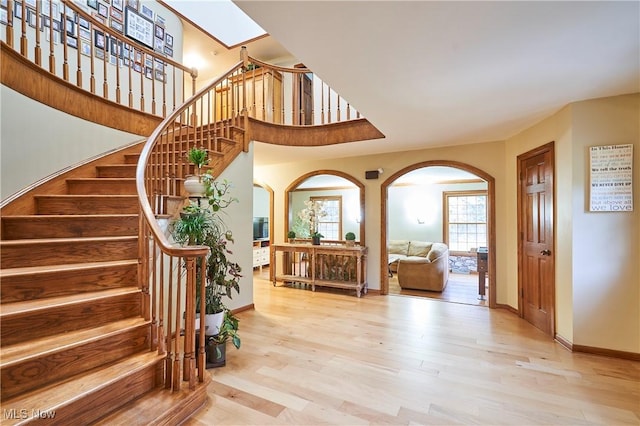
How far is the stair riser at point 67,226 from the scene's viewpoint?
239cm

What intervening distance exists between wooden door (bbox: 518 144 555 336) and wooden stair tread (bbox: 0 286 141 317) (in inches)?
156

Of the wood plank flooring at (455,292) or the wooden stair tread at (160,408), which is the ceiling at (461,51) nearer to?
the wooden stair tread at (160,408)

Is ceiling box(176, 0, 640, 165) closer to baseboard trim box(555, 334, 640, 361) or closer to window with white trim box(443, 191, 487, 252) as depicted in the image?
baseboard trim box(555, 334, 640, 361)

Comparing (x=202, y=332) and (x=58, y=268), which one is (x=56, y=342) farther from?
(x=202, y=332)

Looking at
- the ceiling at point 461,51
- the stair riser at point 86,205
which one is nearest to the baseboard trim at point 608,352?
the ceiling at point 461,51

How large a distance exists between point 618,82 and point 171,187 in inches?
158

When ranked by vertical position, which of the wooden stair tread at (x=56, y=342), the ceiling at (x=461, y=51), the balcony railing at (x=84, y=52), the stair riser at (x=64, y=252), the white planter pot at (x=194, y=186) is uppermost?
the balcony railing at (x=84, y=52)

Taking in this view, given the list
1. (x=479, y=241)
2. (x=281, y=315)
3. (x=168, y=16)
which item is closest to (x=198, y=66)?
(x=168, y=16)

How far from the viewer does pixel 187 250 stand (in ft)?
5.98

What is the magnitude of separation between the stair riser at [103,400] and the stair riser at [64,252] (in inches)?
40.1

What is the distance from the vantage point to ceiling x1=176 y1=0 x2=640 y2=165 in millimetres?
1613

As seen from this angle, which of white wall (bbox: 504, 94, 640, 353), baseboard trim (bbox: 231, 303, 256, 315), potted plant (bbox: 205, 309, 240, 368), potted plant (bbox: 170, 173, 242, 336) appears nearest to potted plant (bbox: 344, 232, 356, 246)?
baseboard trim (bbox: 231, 303, 256, 315)

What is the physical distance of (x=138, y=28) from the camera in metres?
4.47

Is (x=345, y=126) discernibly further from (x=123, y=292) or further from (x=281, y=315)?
(x=123, y=292)
